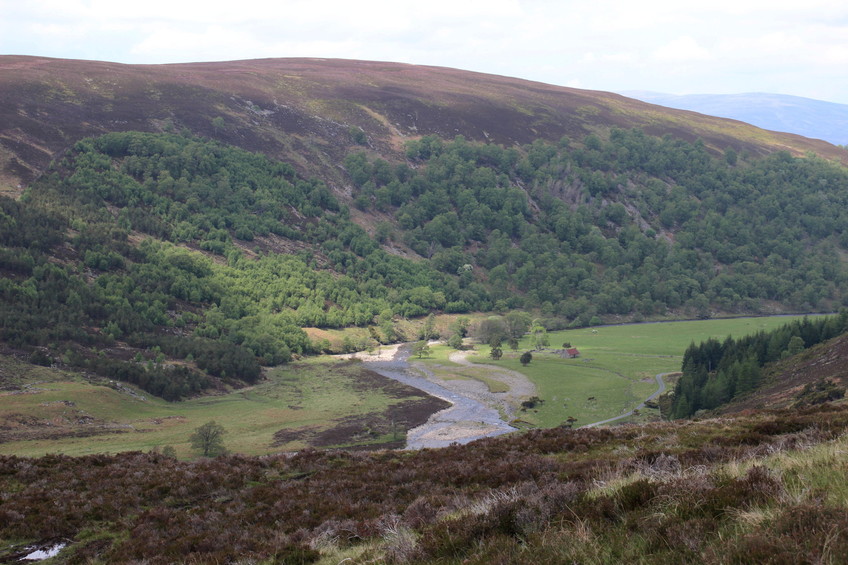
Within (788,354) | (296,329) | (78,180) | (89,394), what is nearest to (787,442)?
(788,354)

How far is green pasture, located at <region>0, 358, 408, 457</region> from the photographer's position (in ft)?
196

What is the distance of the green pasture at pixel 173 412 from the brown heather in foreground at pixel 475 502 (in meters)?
29.5

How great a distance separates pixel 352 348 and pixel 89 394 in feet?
212

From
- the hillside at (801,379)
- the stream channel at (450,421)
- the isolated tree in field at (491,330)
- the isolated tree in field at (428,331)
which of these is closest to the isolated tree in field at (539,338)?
the isolated tree in field at (491,330)

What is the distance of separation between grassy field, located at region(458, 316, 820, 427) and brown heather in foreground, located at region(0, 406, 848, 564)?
1929 inches

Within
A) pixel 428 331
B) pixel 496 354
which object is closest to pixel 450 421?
pixel 496 354

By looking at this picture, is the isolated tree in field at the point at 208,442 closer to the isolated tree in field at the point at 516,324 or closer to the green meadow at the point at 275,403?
the green meadow at the point at 275,403

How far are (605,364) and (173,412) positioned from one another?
66019 mm

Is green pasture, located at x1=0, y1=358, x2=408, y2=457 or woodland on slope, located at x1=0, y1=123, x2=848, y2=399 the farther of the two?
woodland on slope, located at x1=0, y1=123, x2=848, y2=399

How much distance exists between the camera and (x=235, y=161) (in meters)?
181

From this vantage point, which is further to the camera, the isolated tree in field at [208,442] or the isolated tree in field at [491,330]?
the isolated tree in field at [491,330]

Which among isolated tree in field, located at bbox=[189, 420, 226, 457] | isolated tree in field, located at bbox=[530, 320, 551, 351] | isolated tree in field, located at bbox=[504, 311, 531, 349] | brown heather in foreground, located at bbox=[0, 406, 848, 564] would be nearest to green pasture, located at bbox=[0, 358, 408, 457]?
isolated tree in field, located at bbox=[189, 420, 226, 457]

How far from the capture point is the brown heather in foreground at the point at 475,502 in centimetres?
856

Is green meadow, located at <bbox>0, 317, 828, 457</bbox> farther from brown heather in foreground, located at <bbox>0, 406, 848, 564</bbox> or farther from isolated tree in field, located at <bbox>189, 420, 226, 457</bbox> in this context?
brown heather in foreground, located at <bbox>0, 406, 848, 564</bbox>
